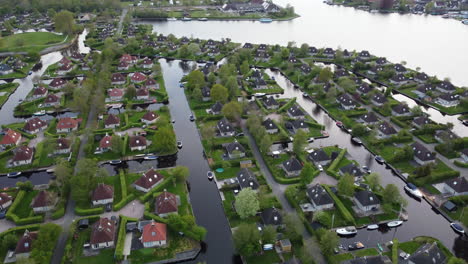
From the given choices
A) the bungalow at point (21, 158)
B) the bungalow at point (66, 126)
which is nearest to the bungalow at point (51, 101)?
the bungalow at point (66, 126)

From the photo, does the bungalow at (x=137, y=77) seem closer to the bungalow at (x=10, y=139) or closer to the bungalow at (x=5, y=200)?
the bungalow at (x=10, y=139)

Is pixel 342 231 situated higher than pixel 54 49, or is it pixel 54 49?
pixel 54 49

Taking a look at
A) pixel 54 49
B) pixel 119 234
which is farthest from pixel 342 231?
pixel 54 49

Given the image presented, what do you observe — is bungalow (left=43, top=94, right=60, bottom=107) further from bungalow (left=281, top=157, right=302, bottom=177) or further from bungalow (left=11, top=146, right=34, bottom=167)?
bungalow (left=281, top=157, right=302, bottom=177)

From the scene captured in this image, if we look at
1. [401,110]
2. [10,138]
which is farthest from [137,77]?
[401,110]

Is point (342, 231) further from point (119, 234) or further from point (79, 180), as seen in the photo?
point (79, 180)

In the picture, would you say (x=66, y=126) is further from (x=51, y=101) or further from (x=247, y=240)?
(x=247, y=240)
